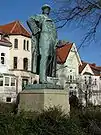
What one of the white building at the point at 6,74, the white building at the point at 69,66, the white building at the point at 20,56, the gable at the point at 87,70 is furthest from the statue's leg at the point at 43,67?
the gable at the point at 87,70

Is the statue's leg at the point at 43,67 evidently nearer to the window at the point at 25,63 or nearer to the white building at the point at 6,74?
the white building at the point at 6,74

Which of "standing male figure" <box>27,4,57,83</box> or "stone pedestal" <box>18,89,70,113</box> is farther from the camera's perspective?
"standing male figure" <box>27,4,57,83</box>

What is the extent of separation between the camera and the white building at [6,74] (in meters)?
52.8

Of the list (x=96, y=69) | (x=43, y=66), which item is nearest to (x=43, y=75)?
(x=43, y=66)

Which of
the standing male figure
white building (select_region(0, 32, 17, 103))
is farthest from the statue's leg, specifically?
white building (select_region(0, 32, 17, 103))

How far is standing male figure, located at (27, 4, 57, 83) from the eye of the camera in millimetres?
12492

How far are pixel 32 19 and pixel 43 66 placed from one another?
163 centimetres

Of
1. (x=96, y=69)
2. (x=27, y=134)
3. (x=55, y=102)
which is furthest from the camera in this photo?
(x=96, y=69)

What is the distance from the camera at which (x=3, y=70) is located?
175 feet

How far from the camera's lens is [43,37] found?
12484 mm

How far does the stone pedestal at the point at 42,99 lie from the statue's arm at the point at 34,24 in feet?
6.74

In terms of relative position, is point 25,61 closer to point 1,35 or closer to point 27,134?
point 1,35

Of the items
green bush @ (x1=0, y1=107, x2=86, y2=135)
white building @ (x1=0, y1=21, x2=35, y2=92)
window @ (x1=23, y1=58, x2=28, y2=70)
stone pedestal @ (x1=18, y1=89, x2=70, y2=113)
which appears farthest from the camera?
window @ (x1=23, y1=58, x2=28, y2=70)

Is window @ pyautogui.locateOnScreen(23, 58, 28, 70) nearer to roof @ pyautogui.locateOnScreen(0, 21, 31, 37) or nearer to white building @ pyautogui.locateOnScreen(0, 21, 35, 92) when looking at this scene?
white building @ pyautogui.locateOnScreen(0, 21, 35, 92)
